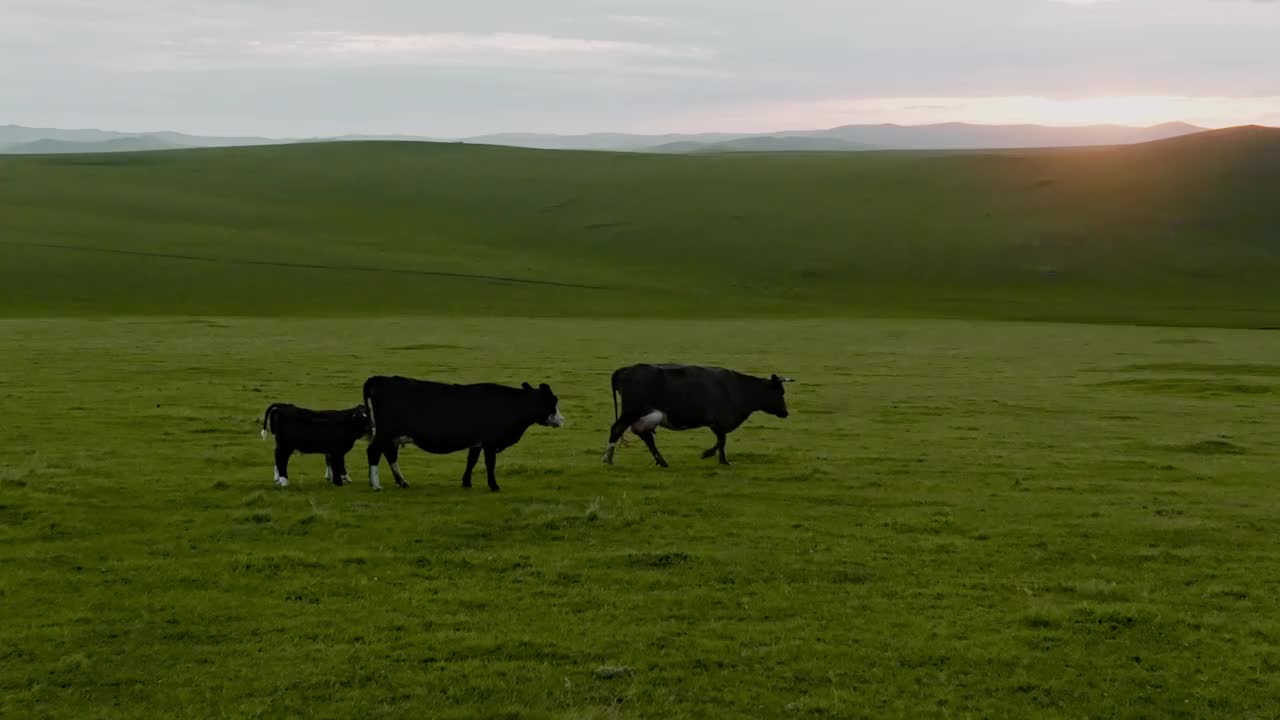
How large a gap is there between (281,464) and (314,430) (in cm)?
81

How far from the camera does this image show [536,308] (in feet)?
242

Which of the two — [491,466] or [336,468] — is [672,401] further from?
[336,468]

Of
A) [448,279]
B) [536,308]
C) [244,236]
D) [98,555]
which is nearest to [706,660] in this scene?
[98,555]

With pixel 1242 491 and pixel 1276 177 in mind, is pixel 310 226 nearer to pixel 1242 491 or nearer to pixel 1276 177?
pixel 1276 177

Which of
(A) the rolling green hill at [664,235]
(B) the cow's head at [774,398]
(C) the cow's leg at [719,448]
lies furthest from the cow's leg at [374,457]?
(A) the rolling green hill at [664,235]

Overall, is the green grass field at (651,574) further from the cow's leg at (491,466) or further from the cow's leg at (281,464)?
the cow's leg at (281,464)

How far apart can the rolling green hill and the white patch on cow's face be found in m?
53.3

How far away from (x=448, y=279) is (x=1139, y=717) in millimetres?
75753

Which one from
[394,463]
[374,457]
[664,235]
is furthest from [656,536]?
[664,235]

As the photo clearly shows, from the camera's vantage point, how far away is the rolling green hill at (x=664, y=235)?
254ft

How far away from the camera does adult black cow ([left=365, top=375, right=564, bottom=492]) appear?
16.5 m

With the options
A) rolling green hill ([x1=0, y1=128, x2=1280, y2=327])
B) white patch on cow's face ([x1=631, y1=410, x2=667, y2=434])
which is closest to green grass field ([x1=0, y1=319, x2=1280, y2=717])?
white patch on cow's face ([x1=631, y1=410, x2=667, y2=434])

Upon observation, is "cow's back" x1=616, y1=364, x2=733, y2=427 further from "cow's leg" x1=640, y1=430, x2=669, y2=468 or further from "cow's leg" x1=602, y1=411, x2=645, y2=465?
"cow's leg" x1=640, y1=430, x2=669, y2=468

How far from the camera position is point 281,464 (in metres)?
17.0
